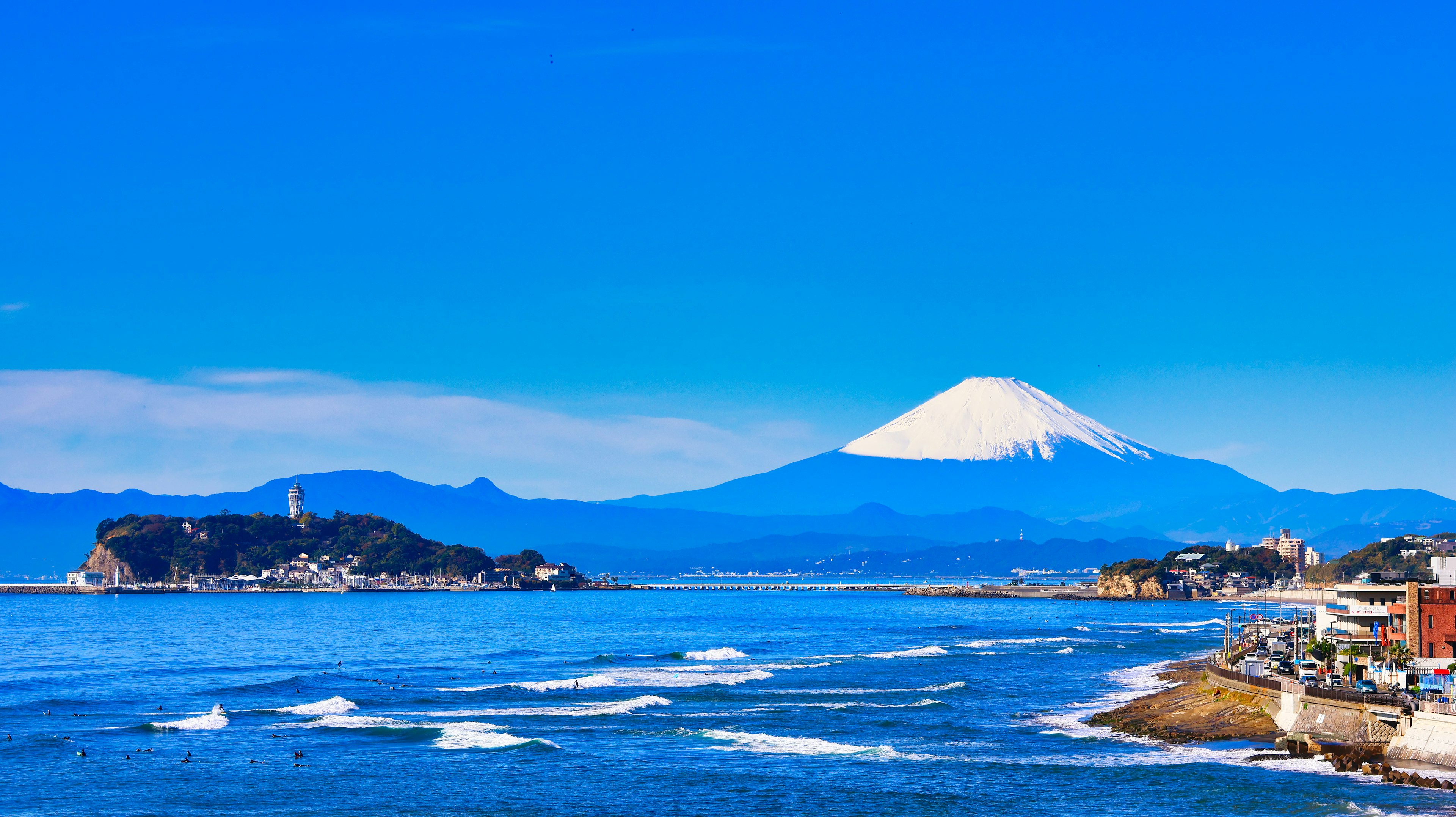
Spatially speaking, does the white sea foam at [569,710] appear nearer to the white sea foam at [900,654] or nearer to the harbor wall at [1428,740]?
the white sea foam at [900,654]

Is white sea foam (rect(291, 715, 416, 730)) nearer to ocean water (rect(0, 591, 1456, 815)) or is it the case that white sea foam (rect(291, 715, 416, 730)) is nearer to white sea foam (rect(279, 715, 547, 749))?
white sea foam (rect(279, 715, 547, 749))

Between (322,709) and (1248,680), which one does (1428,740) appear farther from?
(322,709)

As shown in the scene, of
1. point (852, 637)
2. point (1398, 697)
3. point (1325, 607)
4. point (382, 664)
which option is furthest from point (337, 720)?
point (852, 637)

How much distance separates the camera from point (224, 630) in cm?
13262

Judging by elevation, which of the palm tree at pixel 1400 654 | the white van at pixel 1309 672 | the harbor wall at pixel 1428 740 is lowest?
the harbor wall at pixel 1428 740

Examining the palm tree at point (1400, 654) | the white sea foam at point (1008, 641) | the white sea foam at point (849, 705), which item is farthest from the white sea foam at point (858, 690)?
the white sea foam at point (1008, 641)

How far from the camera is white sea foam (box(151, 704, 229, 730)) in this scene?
55.6 metres

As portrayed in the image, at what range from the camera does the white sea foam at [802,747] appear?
47938 mm

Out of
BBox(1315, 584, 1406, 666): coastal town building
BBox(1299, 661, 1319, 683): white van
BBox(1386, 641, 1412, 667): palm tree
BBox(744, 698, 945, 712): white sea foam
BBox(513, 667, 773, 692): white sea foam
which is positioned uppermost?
BBox(1315, 584, 1406, 666): coastal town building

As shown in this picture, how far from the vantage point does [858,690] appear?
69625mm

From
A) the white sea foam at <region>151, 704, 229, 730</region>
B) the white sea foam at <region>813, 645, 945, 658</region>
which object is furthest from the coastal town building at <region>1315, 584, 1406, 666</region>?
the white sea foam at <region>151, 704, 229, 730</region>

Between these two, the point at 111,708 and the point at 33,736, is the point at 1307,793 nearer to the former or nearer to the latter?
the point at 33,736

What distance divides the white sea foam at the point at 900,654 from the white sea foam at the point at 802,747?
40.7 metres

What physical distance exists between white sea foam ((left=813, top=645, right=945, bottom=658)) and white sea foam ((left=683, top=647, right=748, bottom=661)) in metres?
5.90
